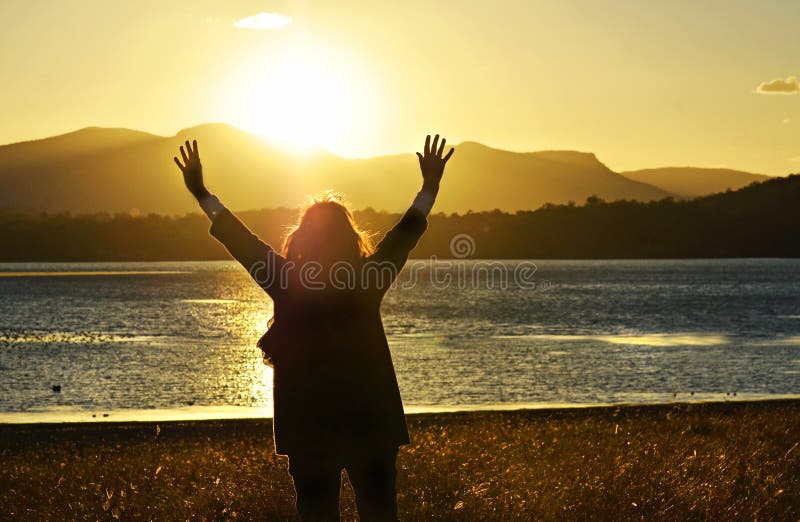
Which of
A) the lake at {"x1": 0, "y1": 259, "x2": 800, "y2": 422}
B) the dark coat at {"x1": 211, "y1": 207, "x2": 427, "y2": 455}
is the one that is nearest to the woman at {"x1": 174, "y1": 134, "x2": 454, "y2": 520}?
the dark coat at {"x1": 211, "y1": 207, "x2": 427, "y2": 455}

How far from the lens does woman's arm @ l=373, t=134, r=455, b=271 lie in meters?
6.27

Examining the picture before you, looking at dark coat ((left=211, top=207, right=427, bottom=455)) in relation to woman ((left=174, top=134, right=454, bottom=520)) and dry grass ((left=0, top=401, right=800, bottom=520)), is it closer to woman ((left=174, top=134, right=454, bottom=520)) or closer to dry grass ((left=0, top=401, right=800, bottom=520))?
woman ((left=174, top=134, right=454, bottom=520))

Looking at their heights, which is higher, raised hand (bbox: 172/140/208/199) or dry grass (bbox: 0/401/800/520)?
raised hand (bbox: 172/140/208/199)

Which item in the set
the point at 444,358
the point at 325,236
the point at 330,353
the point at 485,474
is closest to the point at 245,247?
the point at 325,236

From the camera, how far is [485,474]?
11.2m

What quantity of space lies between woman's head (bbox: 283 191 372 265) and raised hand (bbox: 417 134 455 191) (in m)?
0.72

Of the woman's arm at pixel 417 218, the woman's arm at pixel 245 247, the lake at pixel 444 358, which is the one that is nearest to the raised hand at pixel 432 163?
the woman's arm at pixel 417 218

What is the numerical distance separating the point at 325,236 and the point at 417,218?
0.63 meters

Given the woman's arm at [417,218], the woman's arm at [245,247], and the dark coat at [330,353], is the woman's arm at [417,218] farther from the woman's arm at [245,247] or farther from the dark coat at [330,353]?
the woman's arm at [245,247]

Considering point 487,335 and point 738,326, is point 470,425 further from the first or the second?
point 738,326

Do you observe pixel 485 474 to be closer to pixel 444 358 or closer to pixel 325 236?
pixel 325 236

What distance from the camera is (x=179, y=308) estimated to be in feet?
378

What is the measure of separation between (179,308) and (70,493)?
350 feet

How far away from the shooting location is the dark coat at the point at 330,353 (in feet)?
20.2
